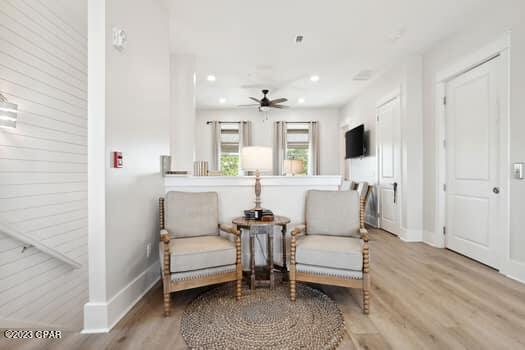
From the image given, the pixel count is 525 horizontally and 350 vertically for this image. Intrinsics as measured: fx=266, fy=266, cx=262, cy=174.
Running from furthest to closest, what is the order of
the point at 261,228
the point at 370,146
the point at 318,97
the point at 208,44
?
the point at 318,97 < the point at 370,146 < the point at 208,44 < the point at 261,228

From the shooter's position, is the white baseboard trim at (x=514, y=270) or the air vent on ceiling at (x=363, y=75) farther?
the air vent on ceiling at (x=363, y=75)

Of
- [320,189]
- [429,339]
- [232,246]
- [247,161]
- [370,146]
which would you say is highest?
[370,146]

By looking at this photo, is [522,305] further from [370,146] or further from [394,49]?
[370,146]

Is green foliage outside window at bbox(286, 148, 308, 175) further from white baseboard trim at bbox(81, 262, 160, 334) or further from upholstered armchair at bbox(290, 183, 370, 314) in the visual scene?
white baseboard trim at bbox(81, 262, 160, 334)

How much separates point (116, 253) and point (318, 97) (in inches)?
228

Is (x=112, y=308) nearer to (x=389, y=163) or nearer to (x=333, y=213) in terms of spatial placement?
(x=333, y=213)

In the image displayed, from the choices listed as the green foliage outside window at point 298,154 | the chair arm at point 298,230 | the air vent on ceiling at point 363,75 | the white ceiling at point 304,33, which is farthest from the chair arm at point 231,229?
the green foliage outside window at point 298,154

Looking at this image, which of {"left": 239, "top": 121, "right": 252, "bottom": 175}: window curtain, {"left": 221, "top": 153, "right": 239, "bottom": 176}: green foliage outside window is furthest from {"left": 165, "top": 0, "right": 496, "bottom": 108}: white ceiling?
{"left": 221, "top": 153, "right": 239, "bottom": 176}: green foliage outside window

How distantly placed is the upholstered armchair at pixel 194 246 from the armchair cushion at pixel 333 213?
82 centimetres

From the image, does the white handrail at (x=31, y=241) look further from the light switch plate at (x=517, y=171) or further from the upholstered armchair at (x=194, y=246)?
the light switch plate at (x=517, y=171)

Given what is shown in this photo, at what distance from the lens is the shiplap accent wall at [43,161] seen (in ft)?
6.72

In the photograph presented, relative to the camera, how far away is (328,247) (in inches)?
84.6

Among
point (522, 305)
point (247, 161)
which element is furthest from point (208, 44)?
point (522, 305)

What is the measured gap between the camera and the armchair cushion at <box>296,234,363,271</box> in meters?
2.05
